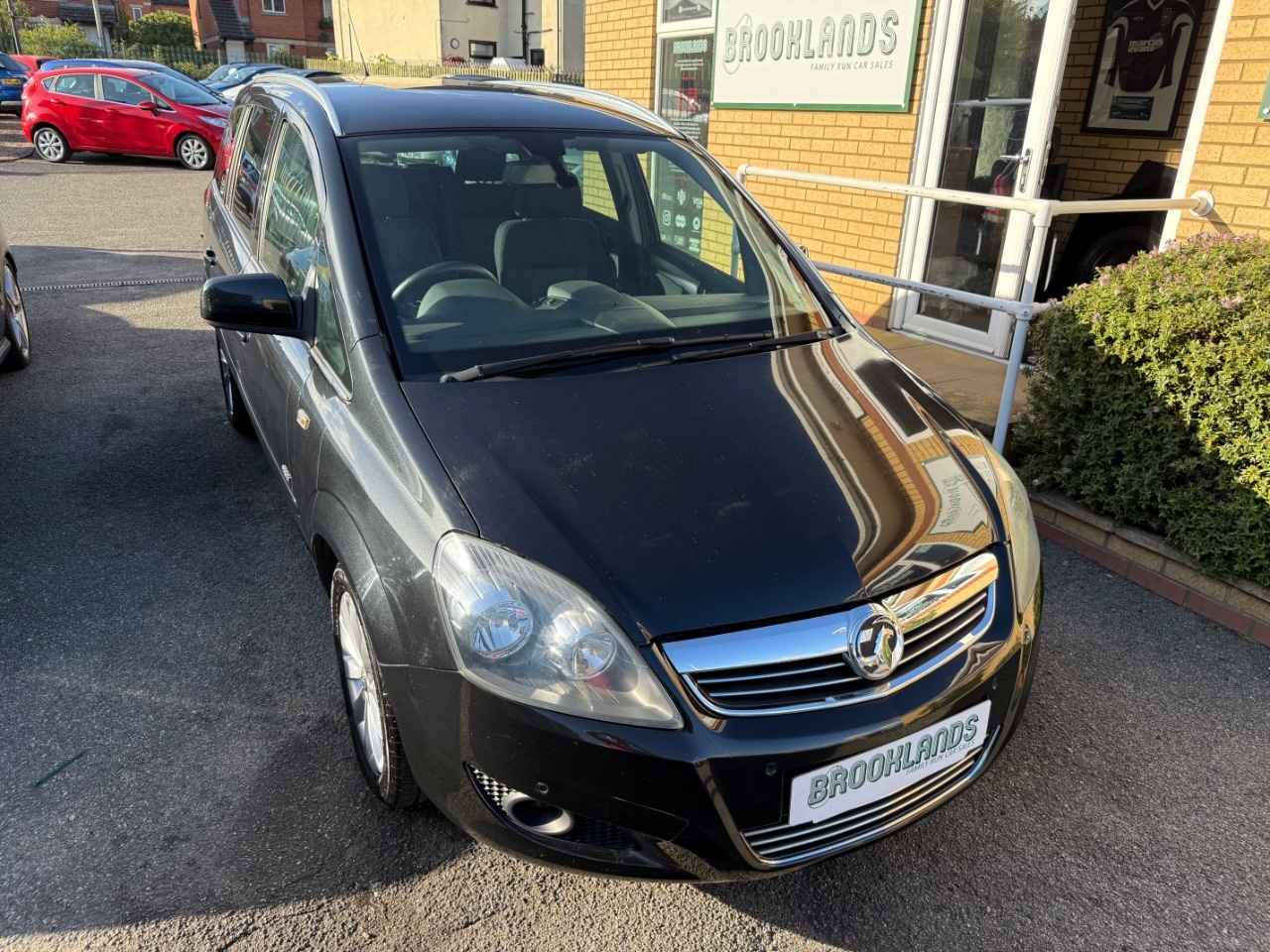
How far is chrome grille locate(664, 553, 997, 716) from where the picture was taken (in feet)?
6.04

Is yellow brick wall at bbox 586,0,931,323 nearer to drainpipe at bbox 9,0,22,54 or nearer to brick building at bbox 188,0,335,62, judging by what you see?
drainpipe at bbox 9,0,22,54

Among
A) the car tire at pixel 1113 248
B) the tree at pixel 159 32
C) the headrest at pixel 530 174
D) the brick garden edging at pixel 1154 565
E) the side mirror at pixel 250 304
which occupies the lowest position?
the brick garden edging at pixel 1154 565

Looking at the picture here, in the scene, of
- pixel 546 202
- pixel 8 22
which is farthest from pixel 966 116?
pixel 8 22

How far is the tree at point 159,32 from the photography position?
4847cm

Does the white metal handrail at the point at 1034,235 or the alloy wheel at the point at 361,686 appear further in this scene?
the white metal handrail at the point at 1034,235

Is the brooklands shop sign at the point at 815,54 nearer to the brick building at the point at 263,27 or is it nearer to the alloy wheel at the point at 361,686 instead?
the alloy wheel at the point at 361,686

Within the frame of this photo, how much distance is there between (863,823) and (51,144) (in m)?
19.7

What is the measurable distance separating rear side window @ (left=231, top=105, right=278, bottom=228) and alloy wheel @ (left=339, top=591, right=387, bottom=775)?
2023mm

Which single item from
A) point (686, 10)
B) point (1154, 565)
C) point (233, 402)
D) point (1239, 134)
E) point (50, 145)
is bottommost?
point (1154, 565)

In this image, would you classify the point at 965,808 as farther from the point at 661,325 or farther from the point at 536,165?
the point at 536,165

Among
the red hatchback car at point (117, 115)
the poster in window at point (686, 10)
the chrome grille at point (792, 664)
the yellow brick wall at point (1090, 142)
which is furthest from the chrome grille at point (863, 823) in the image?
the red hatchback car at point (117, 115)

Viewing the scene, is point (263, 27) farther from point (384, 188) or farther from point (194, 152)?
point (384, 188)

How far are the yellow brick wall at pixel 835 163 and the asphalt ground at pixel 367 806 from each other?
132 inches

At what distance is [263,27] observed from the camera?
165 feet
